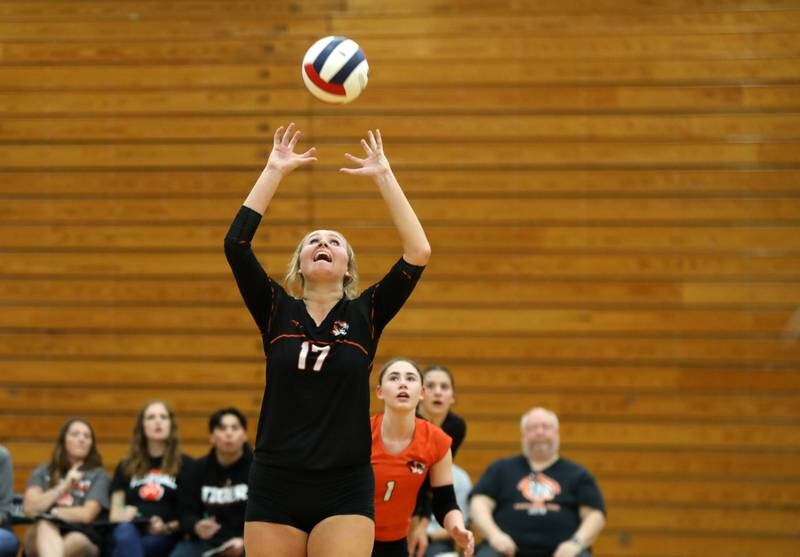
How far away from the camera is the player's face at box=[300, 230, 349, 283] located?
4.82 meters

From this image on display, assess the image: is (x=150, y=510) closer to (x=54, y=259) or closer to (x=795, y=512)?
(x=54, y=259)

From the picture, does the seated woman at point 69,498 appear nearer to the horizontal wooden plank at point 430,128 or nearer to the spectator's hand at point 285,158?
the horizontal wooden plank at point 430,128

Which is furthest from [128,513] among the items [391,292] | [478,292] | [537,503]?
[391,292]

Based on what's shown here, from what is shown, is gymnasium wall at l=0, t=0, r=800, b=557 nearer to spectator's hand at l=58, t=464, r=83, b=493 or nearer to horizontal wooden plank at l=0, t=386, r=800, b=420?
horizontal wooden plank at l=0, t=386, r=800, b=420

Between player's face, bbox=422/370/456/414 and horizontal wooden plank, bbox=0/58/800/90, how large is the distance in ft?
10.6

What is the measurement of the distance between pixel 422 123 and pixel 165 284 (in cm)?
290

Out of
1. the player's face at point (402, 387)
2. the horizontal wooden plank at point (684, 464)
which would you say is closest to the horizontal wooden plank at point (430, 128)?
the horizontal wooden plank at point (684, 464)

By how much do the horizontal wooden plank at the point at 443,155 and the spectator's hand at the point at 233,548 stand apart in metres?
3.82

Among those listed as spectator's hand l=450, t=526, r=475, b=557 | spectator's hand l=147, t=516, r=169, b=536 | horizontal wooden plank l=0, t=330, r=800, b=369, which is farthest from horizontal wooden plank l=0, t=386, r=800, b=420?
spectator's hand l=450, t=526, r=475, b=557

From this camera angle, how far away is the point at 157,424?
8.78 m

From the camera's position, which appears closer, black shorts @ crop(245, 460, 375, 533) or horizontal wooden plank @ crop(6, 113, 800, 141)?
black shorts @ crop(245, 460, 375, 533)

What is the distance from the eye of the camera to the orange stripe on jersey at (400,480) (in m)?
5.94

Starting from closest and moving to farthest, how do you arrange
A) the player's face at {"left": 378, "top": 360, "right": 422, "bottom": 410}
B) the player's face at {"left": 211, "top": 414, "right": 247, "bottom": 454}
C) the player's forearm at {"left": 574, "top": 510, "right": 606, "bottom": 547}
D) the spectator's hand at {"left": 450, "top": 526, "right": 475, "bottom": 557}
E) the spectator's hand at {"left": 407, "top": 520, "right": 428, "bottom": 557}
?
the spectator's hand at {"left": 450, "top": 526, "right": 475, "bottom": 557} < the player's face at {"left": 378, "top": 360, "right": 422, "bottom": 410} < the spectator's hand at {"left": 407, "top": 520, "right": 428, "bottom": 557} < the player's forearm at {"left": 574, "top": 510, "right": 606, "bottom": 547} < the player's face at {"left": 211, "top": 414, "right": 247, "bottom": 454}

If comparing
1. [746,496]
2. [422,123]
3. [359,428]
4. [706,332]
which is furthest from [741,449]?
[359,428]
